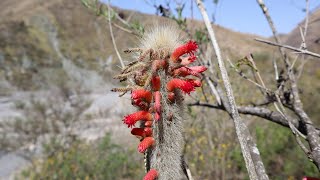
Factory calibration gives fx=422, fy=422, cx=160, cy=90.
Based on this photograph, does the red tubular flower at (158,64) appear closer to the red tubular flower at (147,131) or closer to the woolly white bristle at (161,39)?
the woolly white bristle at (161,39)

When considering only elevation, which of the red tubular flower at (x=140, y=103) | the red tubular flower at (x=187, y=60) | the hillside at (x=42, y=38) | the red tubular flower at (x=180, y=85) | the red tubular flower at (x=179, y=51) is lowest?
the red tubular flower at (x=140, y=103)

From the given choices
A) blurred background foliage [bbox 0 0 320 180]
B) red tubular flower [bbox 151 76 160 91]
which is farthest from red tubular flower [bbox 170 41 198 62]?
blurred background foliage [bbox 0 0 320 180]

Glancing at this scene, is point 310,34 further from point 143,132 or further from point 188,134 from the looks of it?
point 188,134

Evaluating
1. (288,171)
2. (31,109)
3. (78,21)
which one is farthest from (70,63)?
(288,171)

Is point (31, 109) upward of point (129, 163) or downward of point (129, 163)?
upward

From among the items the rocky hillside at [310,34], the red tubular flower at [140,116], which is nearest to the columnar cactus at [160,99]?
the red tubular flower at [140,116]

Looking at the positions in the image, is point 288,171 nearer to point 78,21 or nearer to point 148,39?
point 148,39
